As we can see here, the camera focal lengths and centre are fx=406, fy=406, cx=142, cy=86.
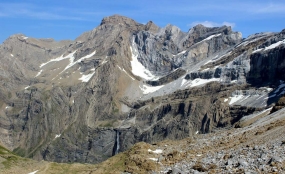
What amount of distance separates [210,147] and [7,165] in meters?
30.9

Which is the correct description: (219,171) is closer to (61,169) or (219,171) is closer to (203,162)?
(203,162)

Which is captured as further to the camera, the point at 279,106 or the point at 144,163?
the point at 279,106

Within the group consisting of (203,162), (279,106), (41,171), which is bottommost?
(41,171)

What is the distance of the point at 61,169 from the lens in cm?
5516

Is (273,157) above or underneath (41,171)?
above

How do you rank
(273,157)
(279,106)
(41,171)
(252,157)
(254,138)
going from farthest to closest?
1. (279,106)
2. (41,171)
3. (254,138)
4. (252,157)
5. (273,157)

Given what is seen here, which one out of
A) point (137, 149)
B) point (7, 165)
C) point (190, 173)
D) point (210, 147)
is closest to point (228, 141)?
point (210, 147)

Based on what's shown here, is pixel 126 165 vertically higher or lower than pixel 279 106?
lower

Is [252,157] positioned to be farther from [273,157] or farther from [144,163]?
[144,163]

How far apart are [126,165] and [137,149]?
17.5 ft

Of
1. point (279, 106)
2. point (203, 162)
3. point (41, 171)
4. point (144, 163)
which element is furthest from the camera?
point (279, 106)

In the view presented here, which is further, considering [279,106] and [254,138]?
[279,106]

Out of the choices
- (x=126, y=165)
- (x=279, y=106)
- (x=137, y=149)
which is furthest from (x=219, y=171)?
(x=279, y=106)

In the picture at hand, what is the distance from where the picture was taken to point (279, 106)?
267ft
